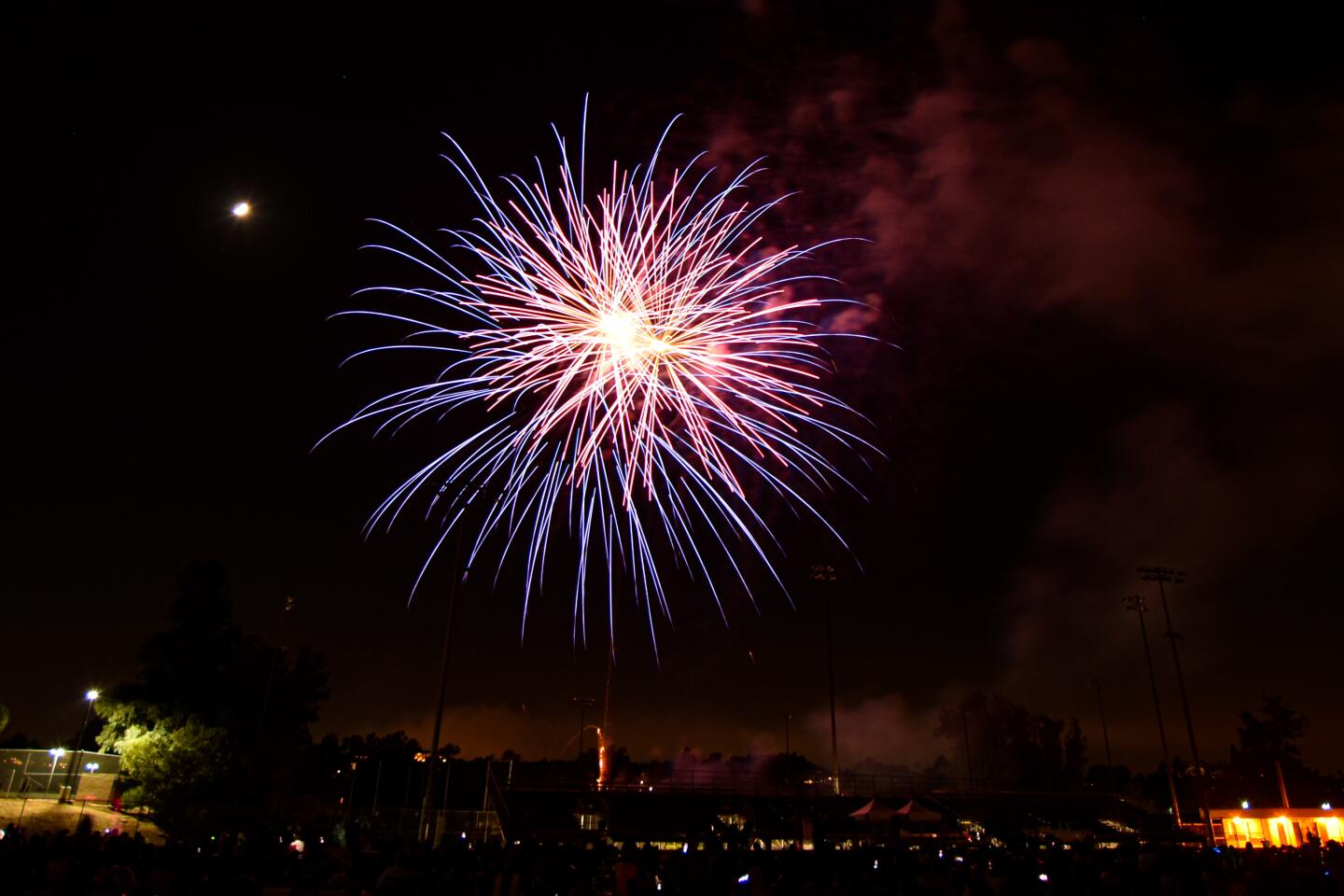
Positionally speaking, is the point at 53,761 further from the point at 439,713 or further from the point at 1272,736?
the point at 1272,736

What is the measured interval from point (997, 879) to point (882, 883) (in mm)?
4011

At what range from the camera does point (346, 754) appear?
324 ft

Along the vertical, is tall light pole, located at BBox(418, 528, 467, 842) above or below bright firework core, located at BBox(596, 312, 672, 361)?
below

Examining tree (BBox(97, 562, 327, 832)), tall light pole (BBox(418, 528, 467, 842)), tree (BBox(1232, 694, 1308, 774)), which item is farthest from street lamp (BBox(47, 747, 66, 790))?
tree (BBox(1232, 694, 1308, 774))

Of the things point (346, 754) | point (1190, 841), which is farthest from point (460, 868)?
point (346, 754)

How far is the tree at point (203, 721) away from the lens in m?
37.3

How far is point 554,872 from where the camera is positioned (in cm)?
1794

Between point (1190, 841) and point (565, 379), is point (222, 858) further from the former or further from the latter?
point (1190, 841)

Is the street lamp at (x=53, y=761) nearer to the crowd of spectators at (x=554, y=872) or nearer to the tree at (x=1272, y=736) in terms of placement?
the crowd of spectators at (x=554, y=872)

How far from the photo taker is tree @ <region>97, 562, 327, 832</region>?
122ft

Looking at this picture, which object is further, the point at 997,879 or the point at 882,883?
the point at 882,883

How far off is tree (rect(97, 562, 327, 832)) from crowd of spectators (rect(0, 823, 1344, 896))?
66.6 ft

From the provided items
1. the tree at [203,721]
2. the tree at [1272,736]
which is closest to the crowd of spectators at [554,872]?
the tree at [203,721]

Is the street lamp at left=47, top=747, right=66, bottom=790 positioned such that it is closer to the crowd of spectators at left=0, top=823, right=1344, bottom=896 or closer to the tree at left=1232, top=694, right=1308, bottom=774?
the crowd of spectators at left=0, top=823, right=1344, bottom=896
